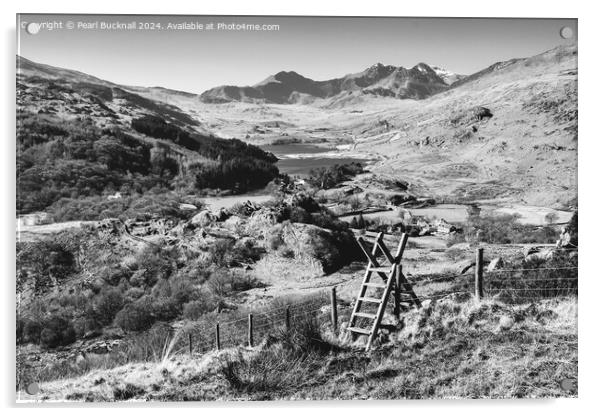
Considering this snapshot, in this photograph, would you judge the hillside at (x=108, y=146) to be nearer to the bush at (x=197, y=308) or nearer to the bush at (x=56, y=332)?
the bush at (x=56, y=332)

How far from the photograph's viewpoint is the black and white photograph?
7191 mm

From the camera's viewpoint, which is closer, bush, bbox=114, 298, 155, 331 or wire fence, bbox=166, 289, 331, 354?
wire fence, bbox=166, 289, 331, 354

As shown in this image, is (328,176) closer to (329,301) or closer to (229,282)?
(329,301)

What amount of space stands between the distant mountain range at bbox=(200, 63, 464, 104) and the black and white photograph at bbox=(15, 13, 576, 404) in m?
0.04

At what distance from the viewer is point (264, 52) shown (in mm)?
8391

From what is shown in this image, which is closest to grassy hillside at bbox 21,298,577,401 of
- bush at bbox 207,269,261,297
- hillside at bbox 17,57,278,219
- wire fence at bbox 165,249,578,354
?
wire fence at bbox 165,249,578,354

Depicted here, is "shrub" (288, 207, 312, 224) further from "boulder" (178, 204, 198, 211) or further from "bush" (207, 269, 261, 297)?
"boulder" (178, 204, 198, 211)

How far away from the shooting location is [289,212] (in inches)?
354

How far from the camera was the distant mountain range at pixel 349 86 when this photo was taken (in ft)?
29.7

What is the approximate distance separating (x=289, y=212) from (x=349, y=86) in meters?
2.49

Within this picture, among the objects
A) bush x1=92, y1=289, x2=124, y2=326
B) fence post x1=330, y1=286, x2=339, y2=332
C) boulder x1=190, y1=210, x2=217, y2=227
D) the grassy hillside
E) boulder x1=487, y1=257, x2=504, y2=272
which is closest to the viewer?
the grassy hillside

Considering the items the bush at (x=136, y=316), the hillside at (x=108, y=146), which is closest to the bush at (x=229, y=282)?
the bush at (x=136, y=316)

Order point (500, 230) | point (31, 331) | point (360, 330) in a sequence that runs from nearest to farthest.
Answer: point (360, 330), point (31, 331), point (500, 230)

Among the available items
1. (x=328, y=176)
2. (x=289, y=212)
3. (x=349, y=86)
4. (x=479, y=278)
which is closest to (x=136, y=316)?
(x=289, y=212)
